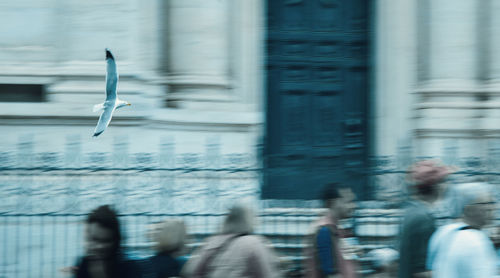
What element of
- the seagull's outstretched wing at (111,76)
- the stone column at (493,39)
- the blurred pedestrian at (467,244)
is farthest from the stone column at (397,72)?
the blurred pedestrian at (467,244)

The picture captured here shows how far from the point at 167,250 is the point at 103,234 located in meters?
0.59

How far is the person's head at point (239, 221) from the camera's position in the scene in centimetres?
512

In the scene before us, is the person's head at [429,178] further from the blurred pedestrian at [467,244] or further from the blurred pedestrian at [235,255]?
the blurred pedestrian at [235,255]

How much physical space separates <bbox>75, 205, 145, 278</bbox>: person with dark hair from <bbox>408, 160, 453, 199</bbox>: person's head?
81.4 inches

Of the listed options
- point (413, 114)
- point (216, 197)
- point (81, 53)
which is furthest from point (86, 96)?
point (413, 114)

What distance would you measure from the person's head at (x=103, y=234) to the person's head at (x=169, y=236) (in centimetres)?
40

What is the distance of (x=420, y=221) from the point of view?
18.0 feet

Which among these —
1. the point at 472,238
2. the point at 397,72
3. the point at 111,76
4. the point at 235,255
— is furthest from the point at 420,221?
the point at 397,72

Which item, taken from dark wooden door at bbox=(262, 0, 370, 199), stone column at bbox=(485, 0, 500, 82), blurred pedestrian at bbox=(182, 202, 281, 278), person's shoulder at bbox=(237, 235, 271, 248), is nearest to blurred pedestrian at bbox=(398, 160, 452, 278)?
blurred pedestrian at bbox=(182, 202, 281, 278)

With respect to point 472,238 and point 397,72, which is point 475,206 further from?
point 397,72

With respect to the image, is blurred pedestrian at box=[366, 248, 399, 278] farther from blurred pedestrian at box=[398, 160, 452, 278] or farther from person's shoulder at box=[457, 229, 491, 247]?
person's shoulder at box=[457, 229, 491, 247]

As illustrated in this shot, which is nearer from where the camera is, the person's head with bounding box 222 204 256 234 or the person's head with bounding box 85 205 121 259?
the person's head with bounding box 85 205 121 259

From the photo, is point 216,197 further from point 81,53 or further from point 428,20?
point 428,20

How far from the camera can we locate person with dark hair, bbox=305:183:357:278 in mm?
5805
